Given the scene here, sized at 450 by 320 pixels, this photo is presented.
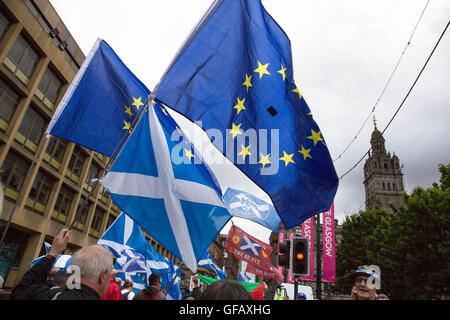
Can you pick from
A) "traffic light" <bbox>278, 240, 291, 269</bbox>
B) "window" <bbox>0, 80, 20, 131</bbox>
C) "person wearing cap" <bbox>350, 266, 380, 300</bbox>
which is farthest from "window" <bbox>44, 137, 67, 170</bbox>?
"person wearing cap" <bbox>350, 266, 380, 300</bbox>

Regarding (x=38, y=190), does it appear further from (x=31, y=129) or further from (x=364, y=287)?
(x=364, y=287)

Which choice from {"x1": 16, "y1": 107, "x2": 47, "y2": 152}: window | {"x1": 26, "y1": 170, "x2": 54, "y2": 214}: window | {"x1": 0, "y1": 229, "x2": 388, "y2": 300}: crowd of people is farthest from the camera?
{"x1": 26, "y1": 170, "x2": 54, "y2": 214}: window

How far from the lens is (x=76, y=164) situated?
25.6 meters

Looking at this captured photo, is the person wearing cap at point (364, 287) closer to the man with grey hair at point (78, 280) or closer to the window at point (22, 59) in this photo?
the man with grey hair at point (78, 280)

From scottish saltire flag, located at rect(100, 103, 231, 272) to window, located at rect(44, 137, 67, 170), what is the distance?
65.7 ft

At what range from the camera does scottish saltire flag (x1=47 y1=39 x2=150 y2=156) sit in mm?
4961

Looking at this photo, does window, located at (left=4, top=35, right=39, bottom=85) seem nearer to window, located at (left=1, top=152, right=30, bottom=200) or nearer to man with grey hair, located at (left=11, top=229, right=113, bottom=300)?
window, located at (left=1, top=152, right=30, bottom=200)

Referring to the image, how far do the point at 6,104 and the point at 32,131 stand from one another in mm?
2751

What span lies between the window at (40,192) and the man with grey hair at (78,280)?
67.4 feet

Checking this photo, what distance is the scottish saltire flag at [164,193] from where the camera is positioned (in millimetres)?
4262

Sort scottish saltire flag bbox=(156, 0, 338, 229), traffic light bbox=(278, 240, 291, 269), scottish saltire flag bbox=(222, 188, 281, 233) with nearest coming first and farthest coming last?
scottish saltire flag bbox=(156, 0, 338, 229) → traffic light bbox=(278, 240, 291, 269) → scottish saltire flag bbox=(222, 188, 281, 233)

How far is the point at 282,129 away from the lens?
529 centimetres

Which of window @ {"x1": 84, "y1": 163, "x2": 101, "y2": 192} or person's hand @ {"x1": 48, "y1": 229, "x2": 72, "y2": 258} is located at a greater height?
window @ {"x1": 84, "y1": 163, "x2": 101, "y2": 192}
